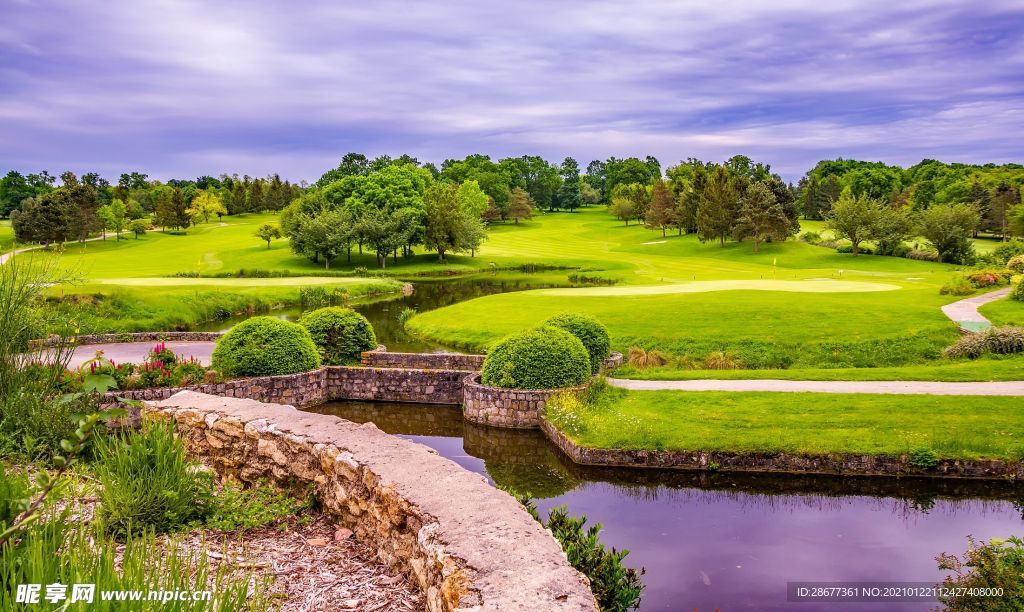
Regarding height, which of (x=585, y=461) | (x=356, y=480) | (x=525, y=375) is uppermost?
(x=356, y=480)

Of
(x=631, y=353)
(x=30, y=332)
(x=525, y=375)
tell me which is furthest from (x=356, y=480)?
(x=631, y=353)

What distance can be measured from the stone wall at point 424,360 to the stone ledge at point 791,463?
805 cm

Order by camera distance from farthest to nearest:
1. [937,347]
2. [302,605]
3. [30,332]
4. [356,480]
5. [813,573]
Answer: [937,347] → [813,573] → [30,332] → [356,480] → [302,605]

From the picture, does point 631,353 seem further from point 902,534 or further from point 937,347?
point 902,534

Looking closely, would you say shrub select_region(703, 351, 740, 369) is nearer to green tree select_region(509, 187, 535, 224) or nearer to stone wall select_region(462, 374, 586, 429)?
stone wall select_region(462, 374, 586, 429)

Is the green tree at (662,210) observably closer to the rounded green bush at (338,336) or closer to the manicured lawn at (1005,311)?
the manicured lawn at (1005,311)

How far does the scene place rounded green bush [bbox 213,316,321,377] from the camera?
19172 mm

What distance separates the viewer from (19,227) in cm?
7038

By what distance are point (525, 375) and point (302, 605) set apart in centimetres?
1252

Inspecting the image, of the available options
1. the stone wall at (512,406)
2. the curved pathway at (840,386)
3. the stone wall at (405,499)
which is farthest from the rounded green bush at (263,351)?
the curved pathway at (840,386)

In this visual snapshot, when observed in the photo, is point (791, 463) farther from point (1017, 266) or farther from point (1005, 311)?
point (1017, 266)

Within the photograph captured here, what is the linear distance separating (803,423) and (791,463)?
1.73 m

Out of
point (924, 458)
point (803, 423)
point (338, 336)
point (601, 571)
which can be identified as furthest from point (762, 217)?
point (601, 571)

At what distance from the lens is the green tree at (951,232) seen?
56594 millimetres
